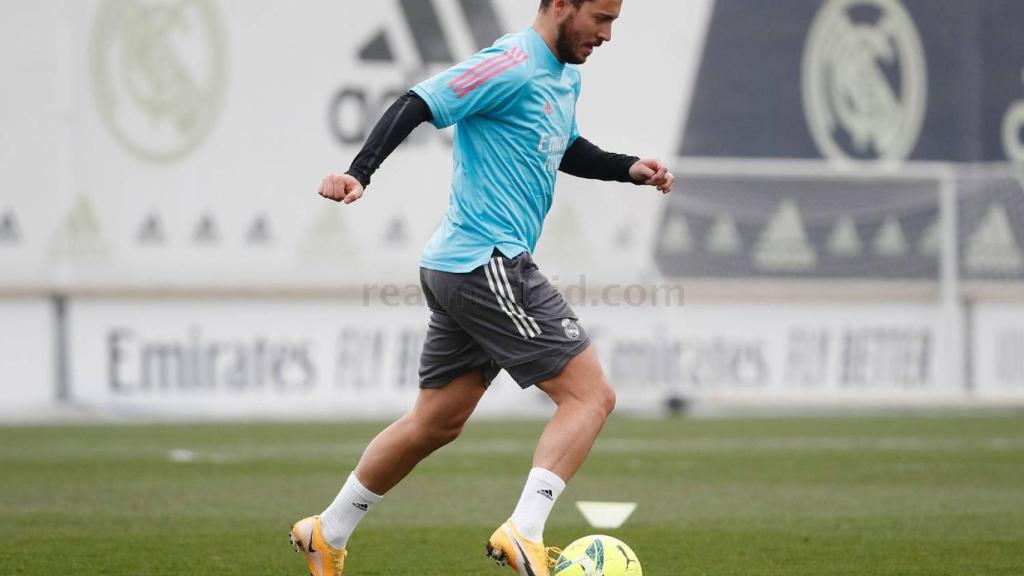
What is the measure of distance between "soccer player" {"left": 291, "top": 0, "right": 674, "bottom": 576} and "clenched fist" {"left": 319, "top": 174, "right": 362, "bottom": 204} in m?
0.06

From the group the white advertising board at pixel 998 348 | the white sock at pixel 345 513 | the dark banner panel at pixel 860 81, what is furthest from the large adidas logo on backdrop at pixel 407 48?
the white sock at pixel 345 513

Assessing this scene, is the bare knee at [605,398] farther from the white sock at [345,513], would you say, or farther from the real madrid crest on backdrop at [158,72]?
the real madrid crest on backdrop at [158,72]

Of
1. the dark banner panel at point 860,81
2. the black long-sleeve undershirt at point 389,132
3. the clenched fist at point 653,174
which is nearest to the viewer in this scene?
the black long-sleeve undershirt at point 389,132

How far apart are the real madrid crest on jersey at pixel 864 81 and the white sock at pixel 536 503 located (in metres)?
16.9

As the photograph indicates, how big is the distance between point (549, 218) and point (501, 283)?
14.7 m

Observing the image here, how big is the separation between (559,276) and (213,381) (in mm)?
4428

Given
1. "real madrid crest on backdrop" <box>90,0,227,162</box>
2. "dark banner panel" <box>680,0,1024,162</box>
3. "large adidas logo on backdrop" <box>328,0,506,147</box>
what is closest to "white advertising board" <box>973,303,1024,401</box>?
"dark banner panel" <box>680,0,1024,162</box>

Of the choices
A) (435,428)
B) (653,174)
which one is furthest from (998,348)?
(435,428)

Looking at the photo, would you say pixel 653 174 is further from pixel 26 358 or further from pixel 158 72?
pixel 158 72

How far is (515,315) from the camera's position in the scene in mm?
5520

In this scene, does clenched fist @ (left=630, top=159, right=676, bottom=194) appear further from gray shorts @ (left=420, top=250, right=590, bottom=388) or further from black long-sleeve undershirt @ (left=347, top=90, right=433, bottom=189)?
black long-sleeve undershirt @ (left=347, top=90, right=433, bottom=189)

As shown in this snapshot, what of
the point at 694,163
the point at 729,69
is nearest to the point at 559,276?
the point at 694,163

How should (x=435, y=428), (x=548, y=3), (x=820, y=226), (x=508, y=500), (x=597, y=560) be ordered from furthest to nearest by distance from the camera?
(x=820, y=226) < (x=508, y=500) < (x=435, y=428) < (x=548, y=3) < (x=597, y=560)

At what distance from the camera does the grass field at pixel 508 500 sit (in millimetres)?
6695
